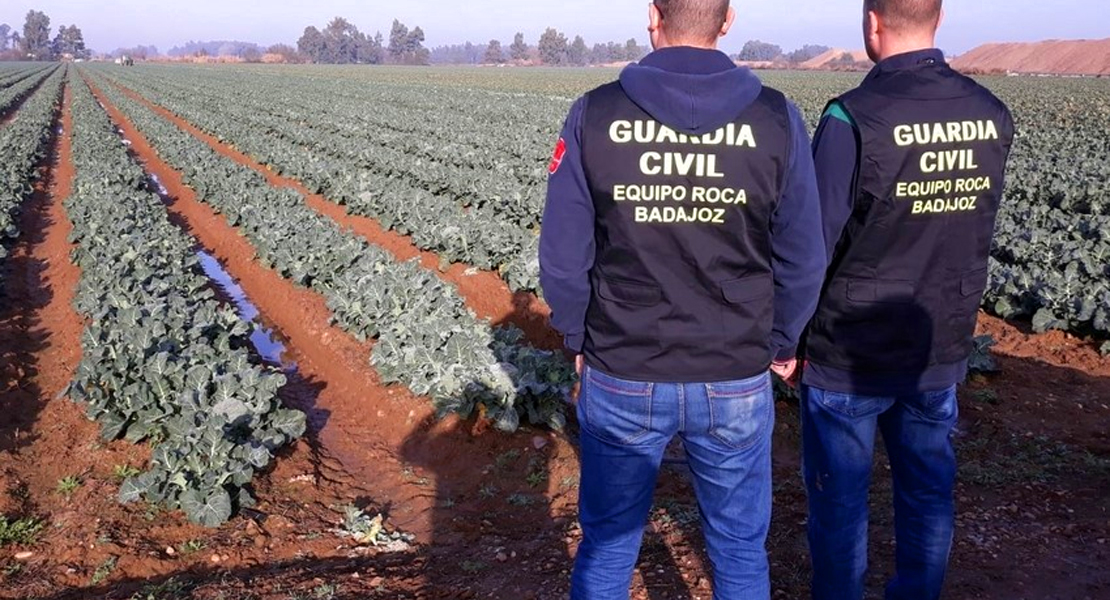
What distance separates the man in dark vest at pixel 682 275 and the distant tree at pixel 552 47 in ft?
563

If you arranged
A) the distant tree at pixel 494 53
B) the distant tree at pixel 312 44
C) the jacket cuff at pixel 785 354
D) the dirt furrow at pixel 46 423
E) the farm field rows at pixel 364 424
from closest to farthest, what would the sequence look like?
the jacket cuff at pixel 785 354, the farm field rows at pixel 364 424, the dirt furrow at pixel 46 423, the distant tree at pixel 312 44, the distant tree at pixel 494 53

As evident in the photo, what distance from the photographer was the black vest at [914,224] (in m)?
2.61

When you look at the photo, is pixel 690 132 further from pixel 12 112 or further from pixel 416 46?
pixel 416 46

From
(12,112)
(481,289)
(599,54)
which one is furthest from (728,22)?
(599,54)

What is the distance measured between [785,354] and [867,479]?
0.59m

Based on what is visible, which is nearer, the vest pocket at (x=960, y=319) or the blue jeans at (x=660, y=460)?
the blue jeans at (x=660, y=460)

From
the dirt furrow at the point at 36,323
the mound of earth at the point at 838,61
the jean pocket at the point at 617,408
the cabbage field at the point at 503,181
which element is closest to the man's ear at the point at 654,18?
the jean pocket at the point at 617,408

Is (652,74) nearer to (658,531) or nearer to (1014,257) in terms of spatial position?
(658,531)

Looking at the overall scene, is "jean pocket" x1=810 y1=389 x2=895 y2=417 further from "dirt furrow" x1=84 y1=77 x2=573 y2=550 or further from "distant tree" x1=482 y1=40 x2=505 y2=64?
"distant tree" x1=482 y1=40 x2=505 y2=64

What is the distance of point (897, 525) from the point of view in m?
3.05

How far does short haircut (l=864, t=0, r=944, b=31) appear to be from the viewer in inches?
101

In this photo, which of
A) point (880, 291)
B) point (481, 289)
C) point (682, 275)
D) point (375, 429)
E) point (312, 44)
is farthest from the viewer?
point (312, 44)

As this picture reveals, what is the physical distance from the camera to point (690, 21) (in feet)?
7.25

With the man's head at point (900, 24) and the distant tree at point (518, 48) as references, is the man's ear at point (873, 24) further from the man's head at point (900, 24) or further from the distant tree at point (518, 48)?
the distant tree at point (518, 48)
